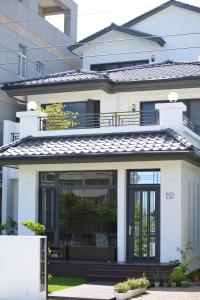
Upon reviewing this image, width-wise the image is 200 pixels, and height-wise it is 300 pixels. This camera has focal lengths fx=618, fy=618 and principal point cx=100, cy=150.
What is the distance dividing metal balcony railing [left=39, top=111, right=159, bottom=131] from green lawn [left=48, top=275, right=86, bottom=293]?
595 centimetres

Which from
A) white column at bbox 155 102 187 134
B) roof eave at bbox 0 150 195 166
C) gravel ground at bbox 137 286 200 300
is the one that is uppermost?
white column at bbox 155 102 187 134

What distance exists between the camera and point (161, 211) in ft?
64.2

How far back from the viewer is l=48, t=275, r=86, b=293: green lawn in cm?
1726

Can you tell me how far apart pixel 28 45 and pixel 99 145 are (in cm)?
1349

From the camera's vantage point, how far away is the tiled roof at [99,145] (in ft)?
62.8

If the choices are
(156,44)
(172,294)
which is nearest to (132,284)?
(172,294)

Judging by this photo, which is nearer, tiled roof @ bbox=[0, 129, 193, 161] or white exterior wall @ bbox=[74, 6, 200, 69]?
tiled roof @ bbox=[0, 129, 193, 161]

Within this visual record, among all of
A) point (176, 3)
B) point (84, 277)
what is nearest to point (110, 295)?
point (84, 277)

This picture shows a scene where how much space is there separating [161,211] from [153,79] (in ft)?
23.4

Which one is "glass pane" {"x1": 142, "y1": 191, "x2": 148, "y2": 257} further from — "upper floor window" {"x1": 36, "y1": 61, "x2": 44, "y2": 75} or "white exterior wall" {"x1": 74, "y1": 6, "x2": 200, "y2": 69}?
"upper floor window" {"x1": 36, "y1": 61, "x2": 44, "y2": 75}

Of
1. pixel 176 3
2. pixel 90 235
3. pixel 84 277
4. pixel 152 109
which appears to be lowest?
pixel 84 277

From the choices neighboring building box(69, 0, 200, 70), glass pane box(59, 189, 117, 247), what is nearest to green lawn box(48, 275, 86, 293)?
glass pane box(59, 189, 117, 247)

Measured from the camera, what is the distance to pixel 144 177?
66.3 ft

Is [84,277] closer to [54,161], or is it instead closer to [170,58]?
[54,161]
